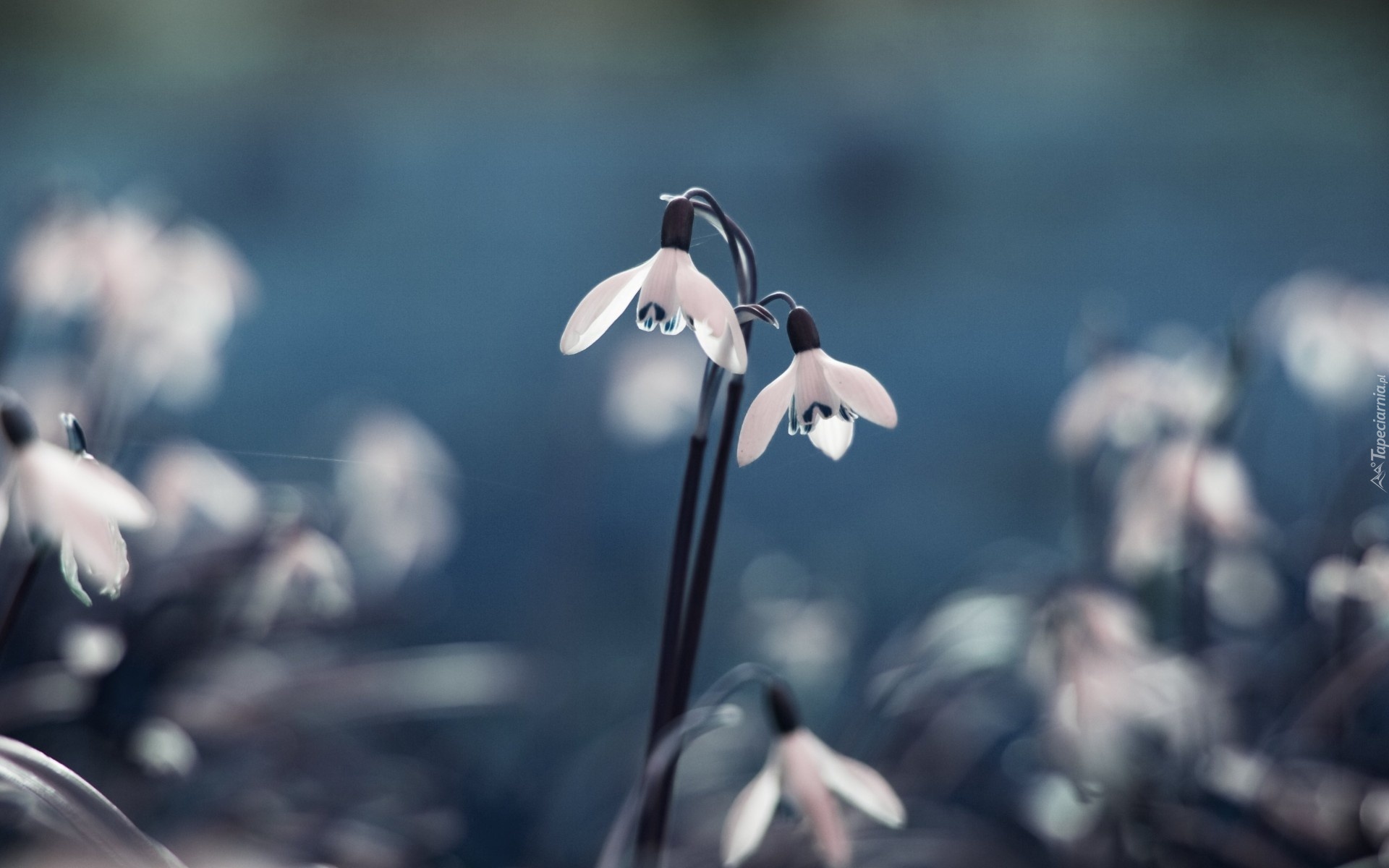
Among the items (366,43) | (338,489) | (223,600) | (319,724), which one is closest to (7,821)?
(223,600)

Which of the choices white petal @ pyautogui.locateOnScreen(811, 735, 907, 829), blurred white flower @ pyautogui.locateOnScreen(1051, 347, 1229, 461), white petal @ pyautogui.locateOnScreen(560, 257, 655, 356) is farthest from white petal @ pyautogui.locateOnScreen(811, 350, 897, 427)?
blurred white flower @ pyautogui.locateOnScreen(1051, 347, 1229, 461)

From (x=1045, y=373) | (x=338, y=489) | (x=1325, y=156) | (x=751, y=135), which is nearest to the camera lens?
(x=338, y=489)

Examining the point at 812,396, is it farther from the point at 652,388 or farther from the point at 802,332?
the point at 652,388

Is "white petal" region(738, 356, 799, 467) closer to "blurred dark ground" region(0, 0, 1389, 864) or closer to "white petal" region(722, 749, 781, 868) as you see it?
"white petal" region(722, 749, 781, 868)

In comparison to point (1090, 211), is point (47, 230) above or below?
below

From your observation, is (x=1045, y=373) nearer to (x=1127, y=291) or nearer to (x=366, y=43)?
(x=1127, y=291)
